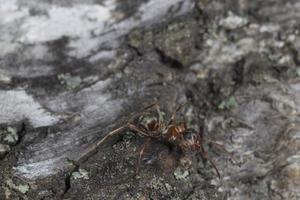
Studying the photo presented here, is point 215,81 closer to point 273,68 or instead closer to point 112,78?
point 273,68

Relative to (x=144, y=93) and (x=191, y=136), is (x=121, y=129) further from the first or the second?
(x=191, y=136)

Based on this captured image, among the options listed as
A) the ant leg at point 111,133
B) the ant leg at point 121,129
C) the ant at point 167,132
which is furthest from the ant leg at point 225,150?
the ant leg at point 111,133

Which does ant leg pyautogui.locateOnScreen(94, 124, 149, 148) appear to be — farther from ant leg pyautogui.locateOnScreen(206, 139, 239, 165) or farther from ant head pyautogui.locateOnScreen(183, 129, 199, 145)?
ant leg pyautogui.locateOnScreen(206, 139, 239, 165)

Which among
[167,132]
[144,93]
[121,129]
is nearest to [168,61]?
[144,93]

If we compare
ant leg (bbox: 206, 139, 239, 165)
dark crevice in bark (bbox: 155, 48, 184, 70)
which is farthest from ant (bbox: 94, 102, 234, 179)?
dark crevice in bark (bbox: 155, 48, 184, 70)

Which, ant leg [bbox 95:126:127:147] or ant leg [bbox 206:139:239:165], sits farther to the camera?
ant leg [bbox 206:139:239:165]
